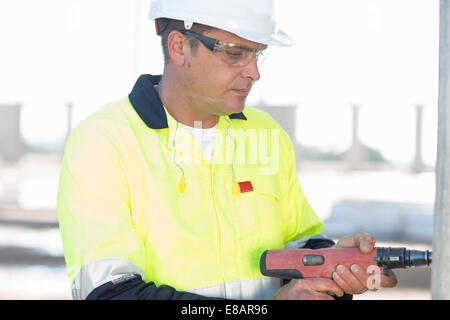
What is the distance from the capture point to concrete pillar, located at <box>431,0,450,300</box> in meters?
1.32

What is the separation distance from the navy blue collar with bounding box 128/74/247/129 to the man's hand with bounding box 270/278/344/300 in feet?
2.23

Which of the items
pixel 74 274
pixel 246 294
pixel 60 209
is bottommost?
pixel 246 294

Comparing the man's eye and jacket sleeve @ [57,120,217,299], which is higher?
the man's eye

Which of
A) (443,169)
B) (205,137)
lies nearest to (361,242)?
(443,169)

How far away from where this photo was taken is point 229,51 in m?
2.04

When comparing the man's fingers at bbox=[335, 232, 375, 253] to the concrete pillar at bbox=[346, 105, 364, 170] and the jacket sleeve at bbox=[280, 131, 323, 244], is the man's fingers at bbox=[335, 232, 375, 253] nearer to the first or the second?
the jacket sleeve at bbox=[280, 131, 323, 244]

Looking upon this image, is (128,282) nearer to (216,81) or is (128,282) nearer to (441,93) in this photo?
(216,81)

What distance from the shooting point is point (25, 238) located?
7.86 m

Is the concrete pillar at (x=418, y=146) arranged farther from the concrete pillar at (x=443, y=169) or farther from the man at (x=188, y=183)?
the concrete pillar at (x=443, y=169)

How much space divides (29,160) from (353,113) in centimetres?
920

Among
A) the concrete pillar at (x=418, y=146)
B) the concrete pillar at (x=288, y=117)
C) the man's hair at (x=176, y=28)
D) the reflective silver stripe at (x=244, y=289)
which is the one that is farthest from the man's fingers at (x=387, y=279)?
the concrete pillar at (x=418, y=146)

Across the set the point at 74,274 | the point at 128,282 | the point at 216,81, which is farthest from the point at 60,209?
the point at 216,81

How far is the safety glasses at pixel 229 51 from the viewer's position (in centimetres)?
203

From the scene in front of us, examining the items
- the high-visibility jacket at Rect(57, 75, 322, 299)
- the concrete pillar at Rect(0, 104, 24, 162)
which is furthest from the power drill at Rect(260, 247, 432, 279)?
the concrete pillar at Rect(0, 104, 24, 162)
